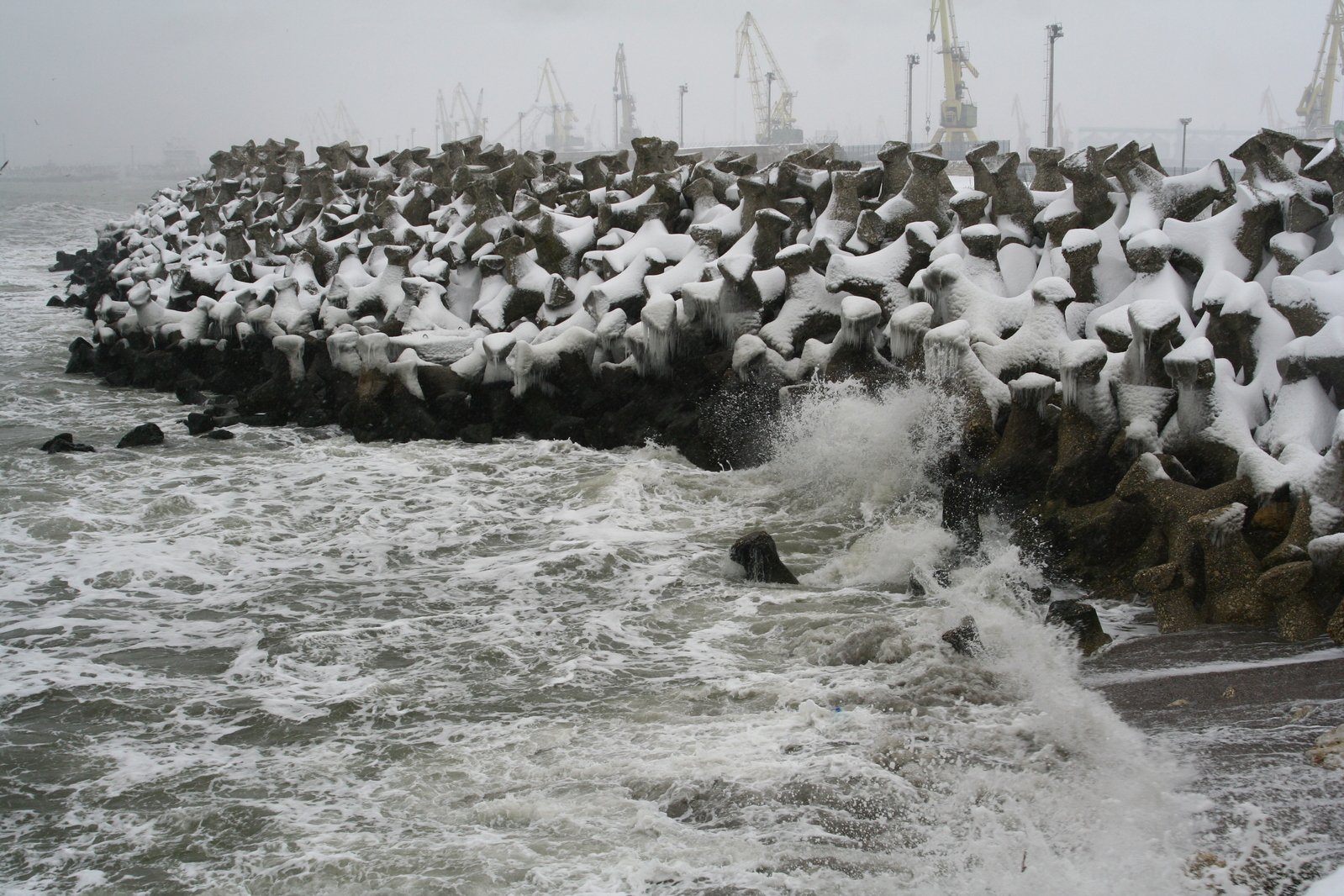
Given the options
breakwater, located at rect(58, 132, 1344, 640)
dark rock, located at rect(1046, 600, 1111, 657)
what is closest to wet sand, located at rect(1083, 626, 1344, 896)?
dark rock, located at rect(1046, 600, 1111, 657)

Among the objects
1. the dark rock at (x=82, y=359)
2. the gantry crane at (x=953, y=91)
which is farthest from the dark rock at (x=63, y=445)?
the gantry crane at (x=953, y=91)

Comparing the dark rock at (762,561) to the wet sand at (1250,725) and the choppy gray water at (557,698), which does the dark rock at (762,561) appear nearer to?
the choppy gray water at (557,698)

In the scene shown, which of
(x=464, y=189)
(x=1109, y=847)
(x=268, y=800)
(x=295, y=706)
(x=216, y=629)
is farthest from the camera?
(x=464, y=189)

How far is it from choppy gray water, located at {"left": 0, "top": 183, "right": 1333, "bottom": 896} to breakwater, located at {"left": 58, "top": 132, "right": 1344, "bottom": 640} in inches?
Result: 27.3

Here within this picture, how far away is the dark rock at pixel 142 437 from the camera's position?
1171 centimetres

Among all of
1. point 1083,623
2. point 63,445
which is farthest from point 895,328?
point 63,445

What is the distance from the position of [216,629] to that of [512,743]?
8.50 feet

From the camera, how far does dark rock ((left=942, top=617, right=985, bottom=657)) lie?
6.05 meters

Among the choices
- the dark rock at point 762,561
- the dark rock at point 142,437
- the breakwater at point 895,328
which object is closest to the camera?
the breakwater at point 895,328

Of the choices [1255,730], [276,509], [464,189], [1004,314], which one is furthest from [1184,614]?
[464,189]

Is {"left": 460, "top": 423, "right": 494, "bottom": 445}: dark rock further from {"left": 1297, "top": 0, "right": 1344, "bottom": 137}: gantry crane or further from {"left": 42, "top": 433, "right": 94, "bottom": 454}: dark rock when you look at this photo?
{"left": 1297, "top": 0, "right": 1344, "bottom": 137}: gantry crane

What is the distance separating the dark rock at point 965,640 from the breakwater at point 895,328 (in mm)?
1173

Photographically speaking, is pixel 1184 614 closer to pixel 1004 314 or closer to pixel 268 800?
pixel 1004 314

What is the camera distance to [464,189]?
16391mm
